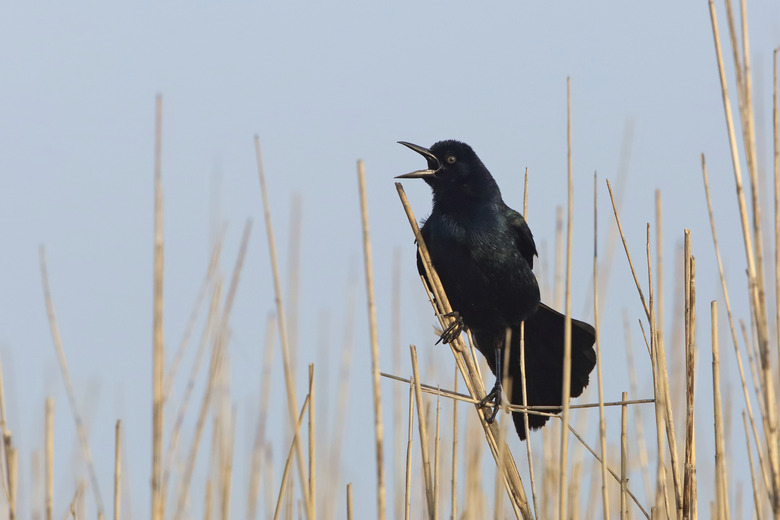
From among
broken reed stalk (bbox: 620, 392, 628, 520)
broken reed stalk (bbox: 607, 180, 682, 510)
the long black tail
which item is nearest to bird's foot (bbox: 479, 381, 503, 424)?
the long black tail

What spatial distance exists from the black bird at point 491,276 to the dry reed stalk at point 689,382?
0.88 meters

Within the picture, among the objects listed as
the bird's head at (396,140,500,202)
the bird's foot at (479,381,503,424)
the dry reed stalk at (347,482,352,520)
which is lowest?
the dry reed stalk at (347,482,352,520)

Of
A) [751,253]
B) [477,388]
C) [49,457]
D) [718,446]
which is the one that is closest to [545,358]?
[477,388]

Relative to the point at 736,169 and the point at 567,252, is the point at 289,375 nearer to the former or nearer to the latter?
the point at 567,252

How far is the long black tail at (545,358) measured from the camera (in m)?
3.07

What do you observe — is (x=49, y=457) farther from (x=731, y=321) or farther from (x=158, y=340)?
(x=731, y=321)

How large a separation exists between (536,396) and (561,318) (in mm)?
296

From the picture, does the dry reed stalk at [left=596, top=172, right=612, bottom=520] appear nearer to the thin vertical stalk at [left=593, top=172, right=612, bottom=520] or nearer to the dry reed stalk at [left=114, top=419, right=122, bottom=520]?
the thin vertical stalk at [left=593, top=172, right=612, bottom=520]

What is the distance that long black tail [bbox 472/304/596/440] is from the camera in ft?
10.1

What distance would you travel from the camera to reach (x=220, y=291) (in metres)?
2.19

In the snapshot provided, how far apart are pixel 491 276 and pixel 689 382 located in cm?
104

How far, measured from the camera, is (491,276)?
305 centimetres

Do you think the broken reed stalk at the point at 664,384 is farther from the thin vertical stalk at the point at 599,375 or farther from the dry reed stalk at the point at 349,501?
the dry reed stalk at the point at 349,501

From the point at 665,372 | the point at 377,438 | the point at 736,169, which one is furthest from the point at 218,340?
the point at 736,169
